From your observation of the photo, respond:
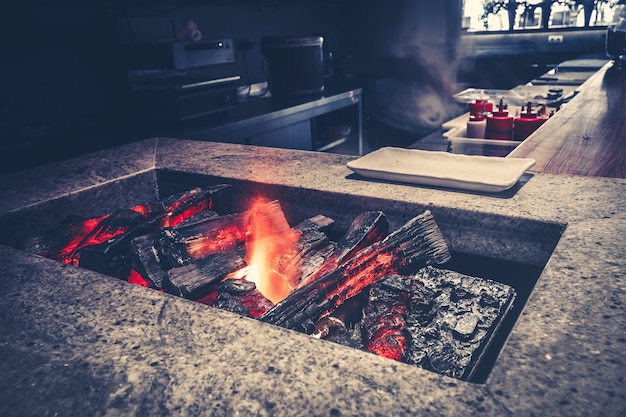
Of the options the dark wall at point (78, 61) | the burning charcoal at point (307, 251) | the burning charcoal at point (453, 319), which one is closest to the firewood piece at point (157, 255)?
the burning charcoal at point (307, 251)

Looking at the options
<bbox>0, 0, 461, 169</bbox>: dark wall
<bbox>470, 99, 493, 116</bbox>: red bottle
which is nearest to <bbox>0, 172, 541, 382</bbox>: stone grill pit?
<bbox>0, 0, 461, 169</bbox>: dark wall

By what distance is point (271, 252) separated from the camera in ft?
4.39

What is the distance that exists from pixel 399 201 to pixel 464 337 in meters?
0.40

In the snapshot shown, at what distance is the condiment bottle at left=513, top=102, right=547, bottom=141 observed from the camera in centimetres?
236

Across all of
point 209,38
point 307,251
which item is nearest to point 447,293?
point 307,251

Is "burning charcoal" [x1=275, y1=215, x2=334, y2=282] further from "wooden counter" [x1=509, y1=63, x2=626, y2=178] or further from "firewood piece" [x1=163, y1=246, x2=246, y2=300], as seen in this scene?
"wooden counter" [x1=509, y1=63, x2=626, y2=178]

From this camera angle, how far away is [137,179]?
5.52ft

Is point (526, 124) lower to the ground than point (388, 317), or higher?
higher

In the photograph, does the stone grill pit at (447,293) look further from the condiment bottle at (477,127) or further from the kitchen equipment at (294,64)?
the kitchen equipment at (294,64)

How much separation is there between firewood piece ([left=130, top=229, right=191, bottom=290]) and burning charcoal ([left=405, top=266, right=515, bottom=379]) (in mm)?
593

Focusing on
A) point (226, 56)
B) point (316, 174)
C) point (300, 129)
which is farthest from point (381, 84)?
point (316, 174)

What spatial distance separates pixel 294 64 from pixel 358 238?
8.41 feet

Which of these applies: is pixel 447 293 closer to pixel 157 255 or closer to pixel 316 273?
pixel 316 273

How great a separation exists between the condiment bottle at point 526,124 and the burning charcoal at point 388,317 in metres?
1.54
